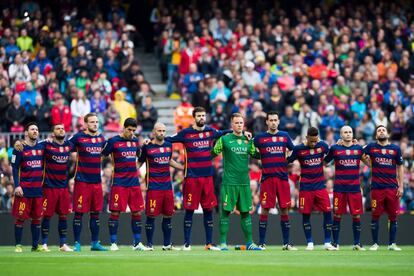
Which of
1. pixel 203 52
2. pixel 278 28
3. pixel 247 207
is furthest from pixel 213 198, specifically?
pixel 278 28

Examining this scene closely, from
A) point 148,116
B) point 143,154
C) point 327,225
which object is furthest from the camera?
point 148,116

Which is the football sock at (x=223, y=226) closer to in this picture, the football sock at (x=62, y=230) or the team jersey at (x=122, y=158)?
the team jersey at (x=122, y=158)

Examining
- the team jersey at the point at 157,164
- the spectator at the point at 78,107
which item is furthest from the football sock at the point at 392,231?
the spectator at the point at 78,107

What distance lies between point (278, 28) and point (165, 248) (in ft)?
46.2

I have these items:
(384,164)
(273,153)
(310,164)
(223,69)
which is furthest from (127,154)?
(223,69)

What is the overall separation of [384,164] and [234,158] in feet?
10.4

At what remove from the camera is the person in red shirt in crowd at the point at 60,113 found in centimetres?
3038

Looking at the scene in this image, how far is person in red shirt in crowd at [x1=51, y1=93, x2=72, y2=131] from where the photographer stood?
99.7ft

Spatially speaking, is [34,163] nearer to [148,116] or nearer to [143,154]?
[143,154]

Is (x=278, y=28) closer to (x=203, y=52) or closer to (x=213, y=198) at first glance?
(x=203, y=52)

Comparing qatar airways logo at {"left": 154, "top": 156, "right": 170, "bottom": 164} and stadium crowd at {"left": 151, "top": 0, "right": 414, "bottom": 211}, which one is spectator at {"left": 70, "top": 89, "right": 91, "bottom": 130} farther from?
qatar airways logo at {"left": 154, "top": 156, "right": 170, "bottom": 164}

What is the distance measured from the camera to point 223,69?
34250 mm

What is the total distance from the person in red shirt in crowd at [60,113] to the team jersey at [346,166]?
877cm

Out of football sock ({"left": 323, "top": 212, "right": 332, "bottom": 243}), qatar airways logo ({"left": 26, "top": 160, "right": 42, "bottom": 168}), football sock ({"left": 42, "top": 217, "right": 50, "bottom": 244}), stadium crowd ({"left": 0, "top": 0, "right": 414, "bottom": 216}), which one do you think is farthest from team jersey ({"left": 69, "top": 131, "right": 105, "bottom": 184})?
stadium crowd ({"left": 0, "top": 0, "right": 414, "bottom": 216})
